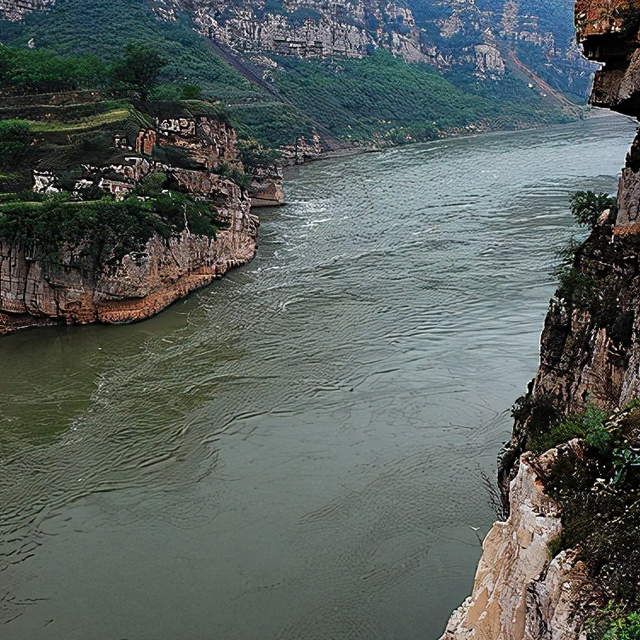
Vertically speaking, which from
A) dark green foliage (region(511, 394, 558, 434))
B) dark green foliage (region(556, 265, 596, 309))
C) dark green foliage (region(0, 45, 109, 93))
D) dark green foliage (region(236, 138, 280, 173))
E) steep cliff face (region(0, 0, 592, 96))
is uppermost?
steep cliff face (region(0, 0, 592, 96))

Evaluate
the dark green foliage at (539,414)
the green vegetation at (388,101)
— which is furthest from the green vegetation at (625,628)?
the green vegetation at (388,101)

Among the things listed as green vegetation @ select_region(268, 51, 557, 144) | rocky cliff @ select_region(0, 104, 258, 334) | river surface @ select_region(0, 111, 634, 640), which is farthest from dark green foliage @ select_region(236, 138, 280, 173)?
green vegetation @ select_region(268, 51, 557, 144)

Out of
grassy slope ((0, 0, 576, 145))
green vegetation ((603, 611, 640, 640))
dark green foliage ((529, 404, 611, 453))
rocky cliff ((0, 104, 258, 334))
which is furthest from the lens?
grassy slope ((0, 0, 576, 145))

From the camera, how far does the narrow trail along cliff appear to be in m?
4.57

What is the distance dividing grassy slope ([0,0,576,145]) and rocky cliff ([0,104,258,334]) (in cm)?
2493

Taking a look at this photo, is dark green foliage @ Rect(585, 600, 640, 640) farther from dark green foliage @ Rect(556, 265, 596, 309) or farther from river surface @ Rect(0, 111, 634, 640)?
river surface @ Rect(0, 111, 634, 640)

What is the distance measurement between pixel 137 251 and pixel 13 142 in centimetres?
737

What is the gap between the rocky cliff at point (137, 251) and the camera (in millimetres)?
22625

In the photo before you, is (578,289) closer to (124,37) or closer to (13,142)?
(13,142)

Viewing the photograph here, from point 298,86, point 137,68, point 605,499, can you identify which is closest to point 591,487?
point 605,499

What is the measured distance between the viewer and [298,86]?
245ft

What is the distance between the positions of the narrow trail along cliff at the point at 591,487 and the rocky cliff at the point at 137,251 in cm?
1608

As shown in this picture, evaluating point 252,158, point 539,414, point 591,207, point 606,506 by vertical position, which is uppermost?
point 252,158

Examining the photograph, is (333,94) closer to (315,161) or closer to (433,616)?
(315,161)
